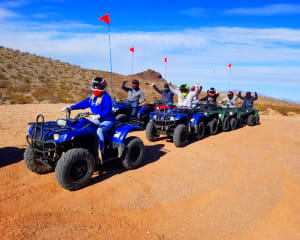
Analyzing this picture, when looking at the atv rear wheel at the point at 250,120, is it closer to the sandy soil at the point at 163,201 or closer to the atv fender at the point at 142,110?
the atv fender at the point at 142,110

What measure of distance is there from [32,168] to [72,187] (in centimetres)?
112

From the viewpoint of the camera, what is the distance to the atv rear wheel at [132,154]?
5.48m

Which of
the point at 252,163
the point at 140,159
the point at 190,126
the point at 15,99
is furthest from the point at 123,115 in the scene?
the point at 15,99

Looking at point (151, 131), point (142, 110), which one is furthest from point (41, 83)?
point (151, 131)

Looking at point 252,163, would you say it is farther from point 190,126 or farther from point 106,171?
point 106,171

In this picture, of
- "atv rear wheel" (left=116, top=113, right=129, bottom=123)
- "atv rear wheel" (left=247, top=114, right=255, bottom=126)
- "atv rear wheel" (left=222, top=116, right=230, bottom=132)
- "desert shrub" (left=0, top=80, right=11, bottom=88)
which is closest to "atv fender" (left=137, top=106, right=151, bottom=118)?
"atv rear wheel" (left=116, top=113, right=129, bottom=123)

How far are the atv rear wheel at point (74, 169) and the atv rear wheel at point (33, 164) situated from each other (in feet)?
2.26

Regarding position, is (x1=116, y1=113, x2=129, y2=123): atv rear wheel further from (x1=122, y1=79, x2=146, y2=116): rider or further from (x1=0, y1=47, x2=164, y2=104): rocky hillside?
(x1=0, y1=47, x2=164, y2=104): rocky hillside

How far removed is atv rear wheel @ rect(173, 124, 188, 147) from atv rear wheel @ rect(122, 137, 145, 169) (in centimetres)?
214

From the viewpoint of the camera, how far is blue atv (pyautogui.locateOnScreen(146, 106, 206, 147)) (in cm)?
784

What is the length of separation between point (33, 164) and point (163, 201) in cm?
267

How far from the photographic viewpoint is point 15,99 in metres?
18.0

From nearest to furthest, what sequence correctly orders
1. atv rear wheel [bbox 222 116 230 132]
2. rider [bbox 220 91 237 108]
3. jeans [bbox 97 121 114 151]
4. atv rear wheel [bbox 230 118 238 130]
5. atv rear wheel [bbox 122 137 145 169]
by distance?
jeans [bbox 97 121 114 151] < atv rear wheel [bbox 122 137 145 169] < atv rear wheel [bbox 222 116 230 132] < atv rear wheel [bbox 230 118 238 130] < rider [bbox 220 91 237 108]

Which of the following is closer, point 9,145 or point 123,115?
point 9,145
